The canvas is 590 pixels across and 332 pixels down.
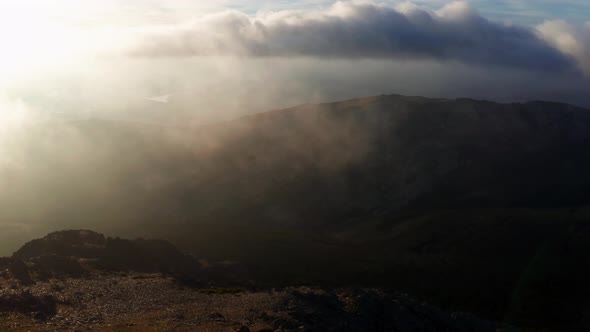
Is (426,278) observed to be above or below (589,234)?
below

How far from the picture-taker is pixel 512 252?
112438mm

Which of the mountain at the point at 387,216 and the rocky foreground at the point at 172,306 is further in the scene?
the mountain at the point at 387,216

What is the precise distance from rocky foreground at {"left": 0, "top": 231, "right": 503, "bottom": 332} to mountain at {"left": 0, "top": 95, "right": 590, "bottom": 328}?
23.7m

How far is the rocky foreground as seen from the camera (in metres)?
49.7

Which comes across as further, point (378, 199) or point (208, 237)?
point (378, 199)

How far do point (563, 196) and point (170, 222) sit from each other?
11347 cm

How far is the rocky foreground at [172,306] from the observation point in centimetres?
4969

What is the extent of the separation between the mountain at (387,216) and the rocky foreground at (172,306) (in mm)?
23744

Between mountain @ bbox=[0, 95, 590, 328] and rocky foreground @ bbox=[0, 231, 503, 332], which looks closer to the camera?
rocky foreground @ bbox=[0, 231, 503, 332]

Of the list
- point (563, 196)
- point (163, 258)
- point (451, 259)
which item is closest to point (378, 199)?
point (563, 196)

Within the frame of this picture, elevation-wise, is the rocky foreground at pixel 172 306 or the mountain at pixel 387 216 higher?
the mountain at pixel 387 216

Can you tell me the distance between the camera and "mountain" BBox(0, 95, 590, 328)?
315ft

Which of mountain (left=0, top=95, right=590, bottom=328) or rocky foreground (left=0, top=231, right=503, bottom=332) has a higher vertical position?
mountain (left=0, top=95, right=590, bottom=328)

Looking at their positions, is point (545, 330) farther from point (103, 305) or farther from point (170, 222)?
point (170, 222)
